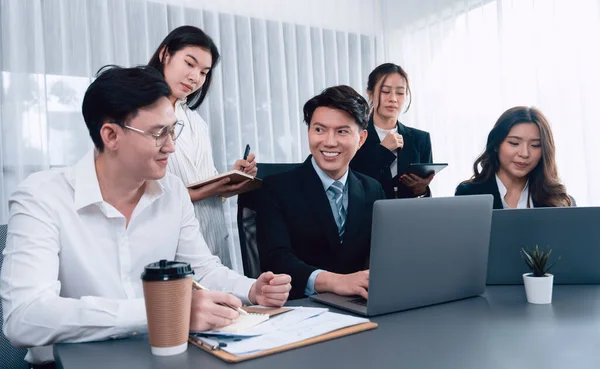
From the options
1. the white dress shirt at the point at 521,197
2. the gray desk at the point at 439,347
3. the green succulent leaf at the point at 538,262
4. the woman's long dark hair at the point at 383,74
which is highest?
the woman's long dark hair at the point at 383,74

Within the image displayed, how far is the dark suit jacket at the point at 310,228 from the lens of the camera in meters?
1.60

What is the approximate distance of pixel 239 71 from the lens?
3494mm

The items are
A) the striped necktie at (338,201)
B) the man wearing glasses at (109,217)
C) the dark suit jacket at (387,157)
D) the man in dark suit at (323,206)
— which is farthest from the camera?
the dark suit jacket at (387,157)

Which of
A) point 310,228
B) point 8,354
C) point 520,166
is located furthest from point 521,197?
point 8,354

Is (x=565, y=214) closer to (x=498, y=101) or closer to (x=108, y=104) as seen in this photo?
(x=108, y=104)

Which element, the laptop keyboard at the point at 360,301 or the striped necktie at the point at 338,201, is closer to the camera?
the laptop keyboard at the point at 360,301

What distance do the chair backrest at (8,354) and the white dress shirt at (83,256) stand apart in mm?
52

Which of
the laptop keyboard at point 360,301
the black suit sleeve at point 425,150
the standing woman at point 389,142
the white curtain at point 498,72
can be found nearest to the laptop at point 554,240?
the laptop keyboard at point 360,301

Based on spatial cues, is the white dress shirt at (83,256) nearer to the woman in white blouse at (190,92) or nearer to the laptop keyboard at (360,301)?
the laptop keyboard at (360,301)

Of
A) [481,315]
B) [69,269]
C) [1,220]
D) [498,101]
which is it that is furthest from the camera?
[498,101]

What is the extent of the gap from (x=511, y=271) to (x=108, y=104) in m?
1.16

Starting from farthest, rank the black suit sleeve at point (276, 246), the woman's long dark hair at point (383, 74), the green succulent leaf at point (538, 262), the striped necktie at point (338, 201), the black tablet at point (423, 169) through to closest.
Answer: the woman's long dark hair at point (383, 74)
the black tablet at point (423, 169)
the striped necktie at point (338, 201)
the black suit sleeve at point (276, 246)
the green succulent leaf at point (538, 262)

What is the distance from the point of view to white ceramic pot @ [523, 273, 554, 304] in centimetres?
116

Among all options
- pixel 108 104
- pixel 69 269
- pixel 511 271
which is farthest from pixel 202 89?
pixel 511 271
